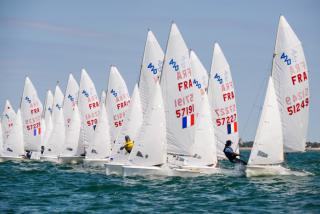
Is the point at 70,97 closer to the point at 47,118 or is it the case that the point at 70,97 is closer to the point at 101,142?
the point at 47,118

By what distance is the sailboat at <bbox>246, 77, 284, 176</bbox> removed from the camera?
95.2ft

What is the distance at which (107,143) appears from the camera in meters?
39.5

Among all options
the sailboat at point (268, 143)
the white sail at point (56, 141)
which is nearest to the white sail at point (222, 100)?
the sailboat at point (268, 143)

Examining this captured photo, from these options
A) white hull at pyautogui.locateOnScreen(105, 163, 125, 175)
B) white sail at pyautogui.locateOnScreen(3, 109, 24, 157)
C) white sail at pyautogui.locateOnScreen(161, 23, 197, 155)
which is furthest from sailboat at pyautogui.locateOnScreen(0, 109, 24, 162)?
white sail at pyautogui.locateOnScreen(161, 23, 197, 155)

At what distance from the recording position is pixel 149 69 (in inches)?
1335

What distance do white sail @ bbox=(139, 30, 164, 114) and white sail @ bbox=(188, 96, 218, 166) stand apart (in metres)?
4.56

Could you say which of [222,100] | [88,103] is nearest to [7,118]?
[88,103]

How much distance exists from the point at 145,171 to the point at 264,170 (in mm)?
4826

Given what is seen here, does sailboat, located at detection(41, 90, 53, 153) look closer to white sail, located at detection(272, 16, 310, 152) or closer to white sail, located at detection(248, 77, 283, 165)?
white sail, located at detection(272, 16, 310, 152)

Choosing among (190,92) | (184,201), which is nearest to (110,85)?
(190,92)

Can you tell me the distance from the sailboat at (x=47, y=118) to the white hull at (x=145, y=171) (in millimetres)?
22896

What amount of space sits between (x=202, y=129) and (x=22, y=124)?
22.1m

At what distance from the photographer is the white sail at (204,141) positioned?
29.7m

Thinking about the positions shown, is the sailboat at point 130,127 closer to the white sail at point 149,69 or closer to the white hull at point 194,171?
the white sail at point 149,69
